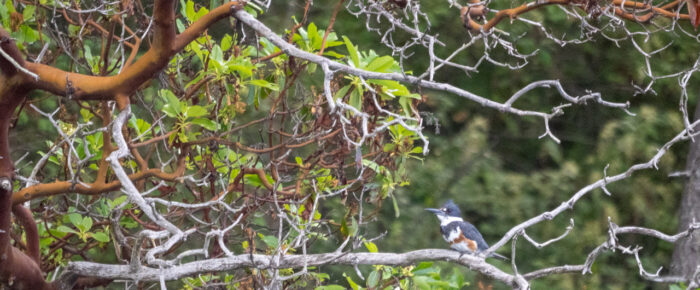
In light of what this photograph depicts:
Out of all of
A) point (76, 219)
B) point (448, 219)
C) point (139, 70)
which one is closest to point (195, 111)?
point (139, 70)

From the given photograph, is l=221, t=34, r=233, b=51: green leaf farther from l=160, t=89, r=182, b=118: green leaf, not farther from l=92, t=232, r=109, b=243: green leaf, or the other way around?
l=92, t=232, r=109, b=243: green leaf

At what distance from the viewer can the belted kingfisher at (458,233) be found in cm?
401

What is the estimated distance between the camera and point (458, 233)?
411 cm

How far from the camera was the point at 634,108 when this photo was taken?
6.30 meters

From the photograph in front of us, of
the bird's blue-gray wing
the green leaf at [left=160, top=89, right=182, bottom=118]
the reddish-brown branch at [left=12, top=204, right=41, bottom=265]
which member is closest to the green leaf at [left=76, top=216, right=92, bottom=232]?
the reddish-brown branch at [left=12, top=204, right=41, bottom=265]

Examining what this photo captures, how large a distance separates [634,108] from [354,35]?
2026 millimetres

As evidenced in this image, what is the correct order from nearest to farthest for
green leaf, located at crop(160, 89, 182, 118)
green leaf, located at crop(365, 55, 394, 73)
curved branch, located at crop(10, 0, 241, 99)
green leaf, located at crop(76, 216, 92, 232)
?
curved branch, located at crop(10, 0, 241, 99), green leaf, located at crop(160, 89, 182, 118), green leaf, located at crop(365, 55, 394, 73), green leaf, located at crop(76, 216, 92, 232)

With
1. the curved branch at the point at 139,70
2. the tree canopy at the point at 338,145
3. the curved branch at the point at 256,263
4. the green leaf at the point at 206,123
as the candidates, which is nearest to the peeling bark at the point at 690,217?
the tree canopy at the point at 338,145

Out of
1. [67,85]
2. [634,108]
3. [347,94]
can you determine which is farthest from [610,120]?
[67,85]

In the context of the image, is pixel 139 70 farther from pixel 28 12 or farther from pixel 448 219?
pixel 448 219

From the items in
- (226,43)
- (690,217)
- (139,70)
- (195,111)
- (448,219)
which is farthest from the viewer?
(690,217)

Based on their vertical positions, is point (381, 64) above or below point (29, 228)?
above

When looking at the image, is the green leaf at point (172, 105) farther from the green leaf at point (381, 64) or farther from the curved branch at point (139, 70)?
the green leaf at point (381, 64)

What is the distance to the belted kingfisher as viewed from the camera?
401cm
